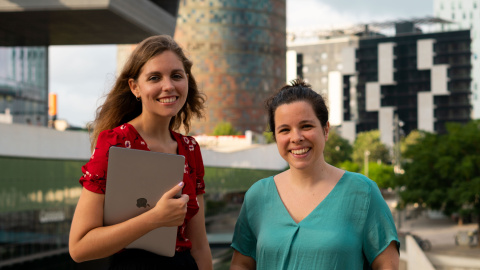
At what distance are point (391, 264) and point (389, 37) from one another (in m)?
124

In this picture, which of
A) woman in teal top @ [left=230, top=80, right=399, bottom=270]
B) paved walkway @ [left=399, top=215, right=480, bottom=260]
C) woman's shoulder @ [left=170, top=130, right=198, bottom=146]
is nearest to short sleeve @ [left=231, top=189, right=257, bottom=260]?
woman in teal top @ [left=230, top=80, right=399, bottom=270]

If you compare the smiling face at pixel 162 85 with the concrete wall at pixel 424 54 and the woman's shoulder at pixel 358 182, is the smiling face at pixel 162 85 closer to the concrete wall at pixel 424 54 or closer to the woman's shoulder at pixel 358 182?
the woman's shoulder at pixel 358 182

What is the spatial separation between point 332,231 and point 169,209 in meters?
0.78

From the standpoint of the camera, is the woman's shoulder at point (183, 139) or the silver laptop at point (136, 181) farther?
the woman's shoulder at point (183, 139)

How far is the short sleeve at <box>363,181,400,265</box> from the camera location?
3.05m

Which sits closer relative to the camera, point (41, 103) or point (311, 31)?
point (41, 103)

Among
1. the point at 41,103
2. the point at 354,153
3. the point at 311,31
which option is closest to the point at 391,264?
the point at 41,103

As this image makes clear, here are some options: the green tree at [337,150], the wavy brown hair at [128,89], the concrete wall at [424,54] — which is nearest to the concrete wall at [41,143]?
the wavy brown hair at [128,89]

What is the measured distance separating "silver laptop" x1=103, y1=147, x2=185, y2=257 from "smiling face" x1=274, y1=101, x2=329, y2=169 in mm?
574

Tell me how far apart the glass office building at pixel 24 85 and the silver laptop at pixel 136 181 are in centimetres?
2319

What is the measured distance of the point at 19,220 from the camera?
68.6 feet

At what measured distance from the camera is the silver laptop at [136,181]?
9.17 ft

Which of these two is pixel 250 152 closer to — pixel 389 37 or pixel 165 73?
pixel 165 73

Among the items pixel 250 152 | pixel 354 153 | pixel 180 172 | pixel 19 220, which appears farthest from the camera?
pixel 354 153
